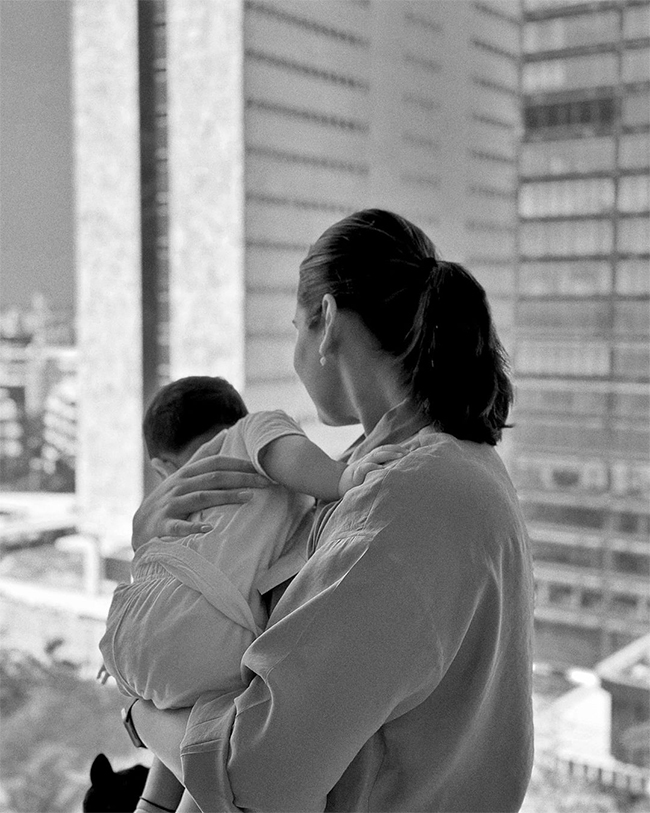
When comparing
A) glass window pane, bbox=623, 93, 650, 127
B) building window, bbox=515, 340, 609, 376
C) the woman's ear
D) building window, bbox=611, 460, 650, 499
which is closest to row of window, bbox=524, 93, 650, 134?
glass window pane, bbox=623, 93, 650, 127

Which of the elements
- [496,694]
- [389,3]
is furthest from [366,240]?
[389,3]

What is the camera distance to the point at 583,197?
10.1ft

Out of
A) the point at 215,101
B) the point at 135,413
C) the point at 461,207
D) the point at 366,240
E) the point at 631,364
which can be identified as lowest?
the point at 135,413

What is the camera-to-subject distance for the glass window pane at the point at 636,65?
299cm

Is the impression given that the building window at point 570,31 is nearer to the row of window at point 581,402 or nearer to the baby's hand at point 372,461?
the row of window at point 581,402

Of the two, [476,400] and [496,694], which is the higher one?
[476,400]

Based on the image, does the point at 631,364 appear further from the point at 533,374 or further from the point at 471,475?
the point at 471,475

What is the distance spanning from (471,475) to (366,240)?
0.81 feet

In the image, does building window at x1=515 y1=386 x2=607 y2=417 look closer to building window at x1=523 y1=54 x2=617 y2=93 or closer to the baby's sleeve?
building window at x1=523 y1=54 x2=617 y2=93

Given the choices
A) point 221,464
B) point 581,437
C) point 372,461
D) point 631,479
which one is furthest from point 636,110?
point 372,461

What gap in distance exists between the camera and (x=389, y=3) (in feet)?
10.7

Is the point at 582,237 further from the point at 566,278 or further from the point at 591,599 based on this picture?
the point at 591,599

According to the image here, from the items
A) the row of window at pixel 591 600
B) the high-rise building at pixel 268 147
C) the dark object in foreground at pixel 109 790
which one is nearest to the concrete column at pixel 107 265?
the high-rise building at pixel 268 147

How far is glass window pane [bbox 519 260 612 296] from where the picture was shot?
A: 309 cm
